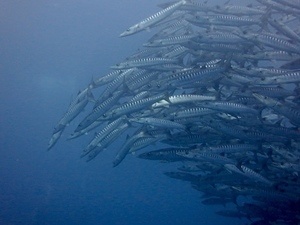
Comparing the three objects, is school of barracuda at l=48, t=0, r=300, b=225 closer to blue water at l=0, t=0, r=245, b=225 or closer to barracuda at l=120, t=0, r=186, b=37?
barracuda at l=120, t=0, r=186, b=37

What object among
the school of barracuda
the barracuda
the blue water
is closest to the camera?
the school of barracuda

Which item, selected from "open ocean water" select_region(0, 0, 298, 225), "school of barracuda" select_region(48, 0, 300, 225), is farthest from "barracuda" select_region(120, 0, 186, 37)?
"open ocean water" select_region(0, 0, 298, 225)

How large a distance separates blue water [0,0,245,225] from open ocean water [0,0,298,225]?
5 cm

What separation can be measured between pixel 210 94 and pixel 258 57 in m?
1.18

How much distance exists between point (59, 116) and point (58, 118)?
15 cm

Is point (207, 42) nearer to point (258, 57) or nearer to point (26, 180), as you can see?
point (258, 57)

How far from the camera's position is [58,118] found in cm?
1859

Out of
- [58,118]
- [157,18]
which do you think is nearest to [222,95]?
[157,18]

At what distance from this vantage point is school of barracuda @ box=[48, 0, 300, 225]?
6.70 metres

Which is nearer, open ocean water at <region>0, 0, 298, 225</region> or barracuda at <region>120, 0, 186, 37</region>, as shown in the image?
barracuda at <region>120, 0, 186, 37</region>

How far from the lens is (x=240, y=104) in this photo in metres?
6.59

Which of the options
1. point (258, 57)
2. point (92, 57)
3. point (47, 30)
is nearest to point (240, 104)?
point (258, 57)

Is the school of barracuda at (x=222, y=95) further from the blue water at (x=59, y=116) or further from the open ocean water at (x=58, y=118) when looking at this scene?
the blue water at (x=59, y=116)

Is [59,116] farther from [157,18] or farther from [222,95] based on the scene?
[222,95]
